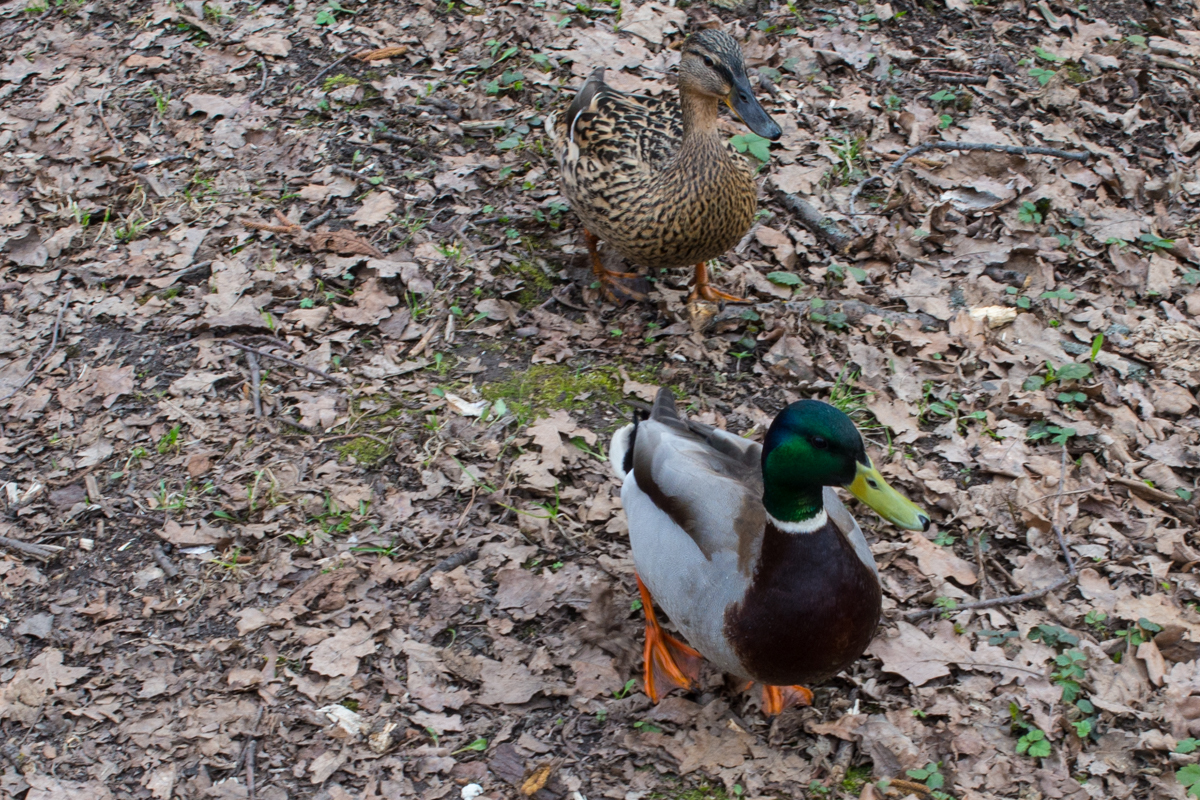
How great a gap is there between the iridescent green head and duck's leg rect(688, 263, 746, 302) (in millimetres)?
2047

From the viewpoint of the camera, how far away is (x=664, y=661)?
3365 millimetres

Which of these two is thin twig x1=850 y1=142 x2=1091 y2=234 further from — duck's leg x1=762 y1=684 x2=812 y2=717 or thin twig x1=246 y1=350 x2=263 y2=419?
thin twig x1=246 y1=350 x2=263 y2=419

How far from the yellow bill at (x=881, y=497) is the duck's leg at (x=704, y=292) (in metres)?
2.09

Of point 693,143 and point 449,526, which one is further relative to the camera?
point 693,143

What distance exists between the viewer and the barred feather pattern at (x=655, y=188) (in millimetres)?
4305

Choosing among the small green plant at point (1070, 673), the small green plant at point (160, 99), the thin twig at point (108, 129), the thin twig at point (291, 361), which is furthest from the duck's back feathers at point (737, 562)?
the small green plant at point (160, 99)

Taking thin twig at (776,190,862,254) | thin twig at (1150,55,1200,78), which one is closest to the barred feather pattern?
thin twig at (776,190,862,254)

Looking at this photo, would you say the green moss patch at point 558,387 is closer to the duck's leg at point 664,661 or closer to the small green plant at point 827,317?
the small green plant at point 827,317

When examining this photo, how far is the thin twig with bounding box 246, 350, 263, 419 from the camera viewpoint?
426cm

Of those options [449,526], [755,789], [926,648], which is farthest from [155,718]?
[926,648]

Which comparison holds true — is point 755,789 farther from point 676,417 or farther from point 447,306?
point 447,306

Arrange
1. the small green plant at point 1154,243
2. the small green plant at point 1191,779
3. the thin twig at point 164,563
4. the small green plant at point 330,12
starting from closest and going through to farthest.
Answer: the small green plant at point 1191,779, the thin twig at point 164,563, the small green plant at point 1154,243, the small green plant at point 330,12

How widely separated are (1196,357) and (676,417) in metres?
2.50

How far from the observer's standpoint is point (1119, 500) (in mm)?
3801
